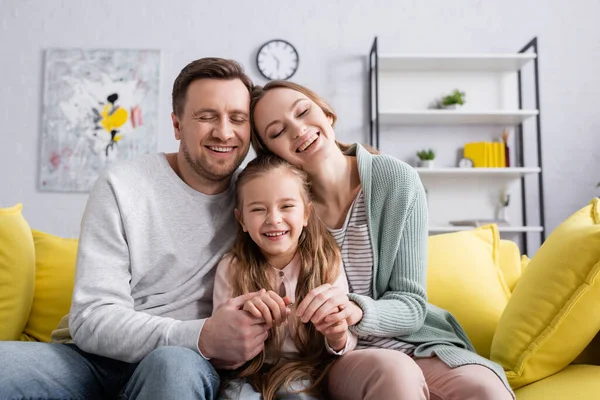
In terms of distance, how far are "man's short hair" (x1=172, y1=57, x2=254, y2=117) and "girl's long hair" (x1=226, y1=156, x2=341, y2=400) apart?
24cm

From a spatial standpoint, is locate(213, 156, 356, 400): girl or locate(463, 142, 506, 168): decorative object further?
locate(463, 142, 506, 168): decorative object

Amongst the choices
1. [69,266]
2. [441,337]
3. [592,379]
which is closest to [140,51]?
[69,266]

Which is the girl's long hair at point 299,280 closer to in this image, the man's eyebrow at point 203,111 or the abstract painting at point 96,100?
the man's eyebrow at point 203,111

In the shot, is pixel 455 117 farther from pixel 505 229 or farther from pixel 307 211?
pixel 307 211

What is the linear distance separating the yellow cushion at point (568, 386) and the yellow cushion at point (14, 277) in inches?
52.3

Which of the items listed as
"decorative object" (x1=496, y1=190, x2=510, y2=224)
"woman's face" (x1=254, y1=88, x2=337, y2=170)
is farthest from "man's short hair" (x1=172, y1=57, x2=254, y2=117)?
"decorative object" (x1=496, y1=190, x2=510, y2=224)

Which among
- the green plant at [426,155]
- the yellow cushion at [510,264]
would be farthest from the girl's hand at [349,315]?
the green plant at [426,155]

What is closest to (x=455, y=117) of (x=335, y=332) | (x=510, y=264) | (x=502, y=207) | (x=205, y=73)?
(x=502, y=207)

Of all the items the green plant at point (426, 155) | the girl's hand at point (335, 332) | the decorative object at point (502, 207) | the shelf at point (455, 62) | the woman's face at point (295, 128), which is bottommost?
the girl's hand at point (335, 332)

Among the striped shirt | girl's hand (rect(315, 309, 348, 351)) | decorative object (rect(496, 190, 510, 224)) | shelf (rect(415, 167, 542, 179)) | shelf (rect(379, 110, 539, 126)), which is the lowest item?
girl's hand (rect(315, 309, 348, 351))

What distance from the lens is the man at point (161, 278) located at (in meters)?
1.18

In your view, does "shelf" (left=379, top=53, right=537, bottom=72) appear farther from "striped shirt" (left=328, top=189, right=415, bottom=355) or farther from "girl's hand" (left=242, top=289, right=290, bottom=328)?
"girl's hand" (left=242, top=289, right=290, bottom=328)

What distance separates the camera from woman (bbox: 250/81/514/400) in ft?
3.86

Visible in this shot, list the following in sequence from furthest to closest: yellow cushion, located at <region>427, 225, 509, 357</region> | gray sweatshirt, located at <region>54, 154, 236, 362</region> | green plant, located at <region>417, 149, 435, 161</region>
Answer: green plant, located at <region>417, 149, 435, 161</region>, yellow cushion, located at <region>427, 225, 509, 357</region>, gray sweatshirt, located at <region>54, 154, 236, 362</region>
